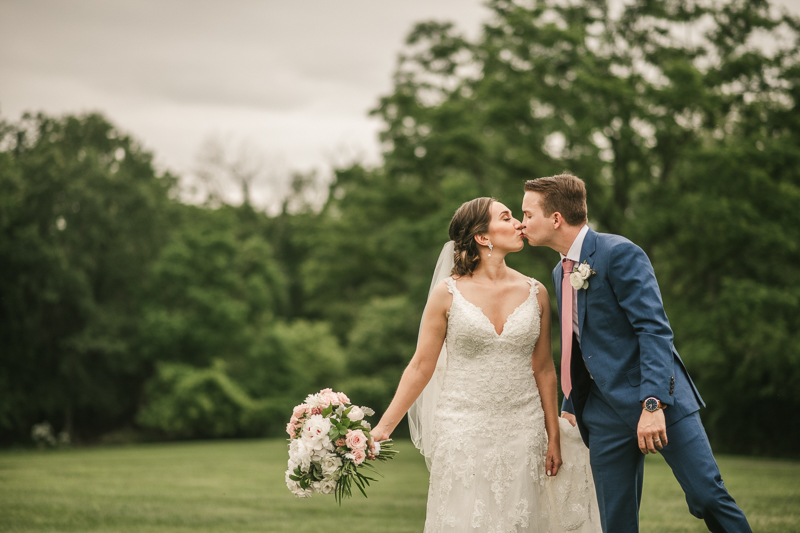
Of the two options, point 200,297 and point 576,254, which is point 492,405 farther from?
point 200,297

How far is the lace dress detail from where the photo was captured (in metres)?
4.11

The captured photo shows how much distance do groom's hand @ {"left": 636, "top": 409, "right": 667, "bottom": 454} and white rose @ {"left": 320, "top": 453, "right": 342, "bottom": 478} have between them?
5.35ft

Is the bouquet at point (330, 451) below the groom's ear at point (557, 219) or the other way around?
below

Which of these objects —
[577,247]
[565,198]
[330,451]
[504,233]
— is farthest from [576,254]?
[330,451]

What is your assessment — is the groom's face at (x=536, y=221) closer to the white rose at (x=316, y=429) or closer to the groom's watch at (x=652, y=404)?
the groom's watch at (x=652, y=404)

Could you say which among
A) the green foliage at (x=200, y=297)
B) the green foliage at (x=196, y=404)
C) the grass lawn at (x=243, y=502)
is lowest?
the green foliage at (x=196, y=404)

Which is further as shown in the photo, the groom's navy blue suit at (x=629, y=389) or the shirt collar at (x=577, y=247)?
the shirt collar at (x=577, y=247)

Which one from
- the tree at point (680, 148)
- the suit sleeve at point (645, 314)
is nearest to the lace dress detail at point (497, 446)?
the suit sleeve at point (645, 314)

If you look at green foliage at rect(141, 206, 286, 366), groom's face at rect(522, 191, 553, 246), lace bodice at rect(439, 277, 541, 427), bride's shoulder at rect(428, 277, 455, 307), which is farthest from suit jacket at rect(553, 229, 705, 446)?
green foliage at rect(141, 206, 286, 366)

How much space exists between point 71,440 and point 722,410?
26.4 meters

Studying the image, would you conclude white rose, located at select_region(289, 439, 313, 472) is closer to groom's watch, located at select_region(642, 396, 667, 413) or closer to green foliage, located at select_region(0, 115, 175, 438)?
groom's watch, located at select_region(642, 396, 667, 413)

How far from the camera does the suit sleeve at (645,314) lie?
3547mm

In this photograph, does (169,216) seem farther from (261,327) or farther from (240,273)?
(261,327)

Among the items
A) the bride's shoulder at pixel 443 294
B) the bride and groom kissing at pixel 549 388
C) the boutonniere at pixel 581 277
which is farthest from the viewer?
the bride's shoulder at pixel 443 294
